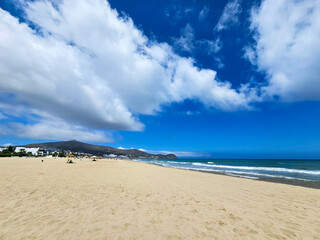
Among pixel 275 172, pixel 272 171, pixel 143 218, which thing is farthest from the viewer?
pixel 272 171

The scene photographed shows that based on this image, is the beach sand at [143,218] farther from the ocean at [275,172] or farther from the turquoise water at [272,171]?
the turquoise water at [272,171]

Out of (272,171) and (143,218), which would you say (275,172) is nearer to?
(272,171)

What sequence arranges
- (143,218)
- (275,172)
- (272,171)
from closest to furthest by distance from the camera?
(143,218) < (275,172) < (272,171)

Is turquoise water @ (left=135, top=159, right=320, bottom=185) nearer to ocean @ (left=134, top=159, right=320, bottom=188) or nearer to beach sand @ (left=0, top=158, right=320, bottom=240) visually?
ocean @ (left=134, top=159, right=320, bottom=188)

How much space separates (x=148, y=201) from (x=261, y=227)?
14.8 ft

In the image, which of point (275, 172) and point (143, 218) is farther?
point (275, 172)

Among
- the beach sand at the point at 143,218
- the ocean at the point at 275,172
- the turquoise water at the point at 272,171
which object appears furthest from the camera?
the turquoise water at the point at 272,171

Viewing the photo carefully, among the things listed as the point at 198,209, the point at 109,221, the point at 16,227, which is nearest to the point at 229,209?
the point at 198,209

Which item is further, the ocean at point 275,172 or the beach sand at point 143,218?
the ocean at point 275,172

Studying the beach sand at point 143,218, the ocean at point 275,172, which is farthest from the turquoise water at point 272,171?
the beach sand at point 143,218

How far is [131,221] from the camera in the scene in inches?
190

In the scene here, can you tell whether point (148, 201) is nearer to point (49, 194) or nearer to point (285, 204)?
point (49, 194)

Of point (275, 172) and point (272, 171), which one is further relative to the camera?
point (272, 171)

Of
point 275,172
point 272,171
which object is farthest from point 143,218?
point 272,171
